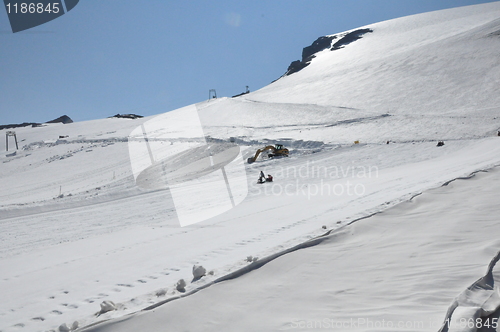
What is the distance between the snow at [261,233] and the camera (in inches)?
158

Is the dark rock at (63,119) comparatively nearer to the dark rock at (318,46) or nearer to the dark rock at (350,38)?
the dark rock at (318,46)

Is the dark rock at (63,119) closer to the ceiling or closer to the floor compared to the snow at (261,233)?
closer to the ceiling

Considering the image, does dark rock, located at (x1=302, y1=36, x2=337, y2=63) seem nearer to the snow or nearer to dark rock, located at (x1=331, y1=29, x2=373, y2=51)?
dark rock, located at (x1=331, y1=29, x2=373, y2=51)

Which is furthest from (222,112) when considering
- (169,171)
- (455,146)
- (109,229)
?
(109,229)

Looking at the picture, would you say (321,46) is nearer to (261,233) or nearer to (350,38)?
Answer: (350,38)

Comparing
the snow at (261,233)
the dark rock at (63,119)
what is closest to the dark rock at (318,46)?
the dark rock at (63,119)

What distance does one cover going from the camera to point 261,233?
778 cm

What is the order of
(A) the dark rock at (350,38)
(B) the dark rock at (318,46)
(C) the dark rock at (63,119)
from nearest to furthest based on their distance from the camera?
(C) the dark rock at (63,119) < (A) the dark rock at (350,38) < (B) the dark rock at (318,46)

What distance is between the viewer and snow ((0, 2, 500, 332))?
4008 millimetres

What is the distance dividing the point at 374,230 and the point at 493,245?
76.5 inches

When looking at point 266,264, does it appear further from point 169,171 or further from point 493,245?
point 169,171

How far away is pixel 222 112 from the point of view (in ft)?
165

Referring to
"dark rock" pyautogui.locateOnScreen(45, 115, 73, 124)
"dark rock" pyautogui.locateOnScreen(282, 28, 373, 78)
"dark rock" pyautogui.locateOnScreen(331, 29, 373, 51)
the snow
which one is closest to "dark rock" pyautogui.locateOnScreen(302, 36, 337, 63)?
"dark rock" pyautogui.locateOnScreen(282, 28, 373, 78)

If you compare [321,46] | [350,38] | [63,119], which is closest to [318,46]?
[321,46]
